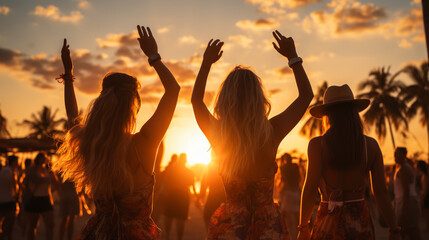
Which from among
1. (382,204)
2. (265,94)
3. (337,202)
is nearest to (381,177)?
(382,204)

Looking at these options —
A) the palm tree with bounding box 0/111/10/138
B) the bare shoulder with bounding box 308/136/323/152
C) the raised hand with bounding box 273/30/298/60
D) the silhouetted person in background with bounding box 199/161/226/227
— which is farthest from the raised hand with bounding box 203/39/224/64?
the palm tree with bounding box 0/111/10/138

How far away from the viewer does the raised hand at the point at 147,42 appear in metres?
2.96

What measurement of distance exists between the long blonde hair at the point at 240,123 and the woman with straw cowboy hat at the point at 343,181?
755 mm

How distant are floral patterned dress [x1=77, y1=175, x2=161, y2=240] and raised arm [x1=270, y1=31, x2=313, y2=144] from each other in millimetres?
1006

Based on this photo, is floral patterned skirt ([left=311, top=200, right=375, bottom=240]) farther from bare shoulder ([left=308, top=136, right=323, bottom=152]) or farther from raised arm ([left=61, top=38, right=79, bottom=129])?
raised arm ([left=61, top=38, right=79, bottom=129])

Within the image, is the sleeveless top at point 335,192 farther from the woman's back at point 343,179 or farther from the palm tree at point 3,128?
the palm tree at point 3,128

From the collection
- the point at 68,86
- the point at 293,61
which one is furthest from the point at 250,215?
the point at 68,86

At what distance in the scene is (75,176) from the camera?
2865 mm

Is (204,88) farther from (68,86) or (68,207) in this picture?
(68,207)

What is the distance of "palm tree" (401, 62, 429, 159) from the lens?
4016cm

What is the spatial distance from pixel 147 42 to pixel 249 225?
4.90 ft

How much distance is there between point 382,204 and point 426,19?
8.65m

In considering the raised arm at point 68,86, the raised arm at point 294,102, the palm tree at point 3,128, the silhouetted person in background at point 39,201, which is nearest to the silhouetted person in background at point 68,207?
the silhouetted person in background at point 39,201

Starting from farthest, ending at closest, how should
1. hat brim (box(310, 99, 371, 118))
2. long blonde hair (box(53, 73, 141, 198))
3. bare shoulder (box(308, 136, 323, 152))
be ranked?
hat brim (box(310, 99, 371, 118)) → bare shoulder (box(308, 136, 323, 152)) → long blonde hair (box(53, 73, 141, 198))
